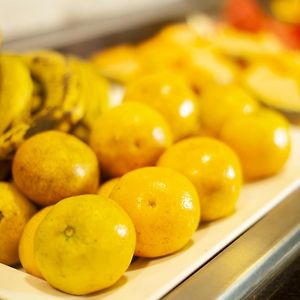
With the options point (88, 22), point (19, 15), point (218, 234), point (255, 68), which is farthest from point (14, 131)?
point (88, 22)

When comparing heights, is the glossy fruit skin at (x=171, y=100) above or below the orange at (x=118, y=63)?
above

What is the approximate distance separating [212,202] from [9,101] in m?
0.30

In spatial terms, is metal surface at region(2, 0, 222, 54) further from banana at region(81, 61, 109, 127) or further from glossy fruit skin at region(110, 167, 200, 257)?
glossy fruit skin at region(110, 167, 200, 257)

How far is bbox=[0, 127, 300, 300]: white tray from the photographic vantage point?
1.93 feet

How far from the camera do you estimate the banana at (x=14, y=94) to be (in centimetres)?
77

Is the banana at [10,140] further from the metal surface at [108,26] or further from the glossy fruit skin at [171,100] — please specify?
the metal surface at [108,26]

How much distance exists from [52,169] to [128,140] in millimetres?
114

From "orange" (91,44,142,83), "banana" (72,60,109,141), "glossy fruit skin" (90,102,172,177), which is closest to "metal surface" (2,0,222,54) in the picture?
"orange" (91,44,142,83)

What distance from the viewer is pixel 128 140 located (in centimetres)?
75

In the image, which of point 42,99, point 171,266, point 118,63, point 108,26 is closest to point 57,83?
point 42,99

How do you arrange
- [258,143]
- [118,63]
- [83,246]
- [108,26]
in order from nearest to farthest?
[83,246]
[258,143]
[118,63]
[108,26]

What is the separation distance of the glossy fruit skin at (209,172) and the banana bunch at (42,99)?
156 mm

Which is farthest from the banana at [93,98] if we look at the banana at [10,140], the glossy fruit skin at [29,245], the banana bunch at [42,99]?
the glossy fruit skin at [29,245]

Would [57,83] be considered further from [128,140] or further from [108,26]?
[108,26]
